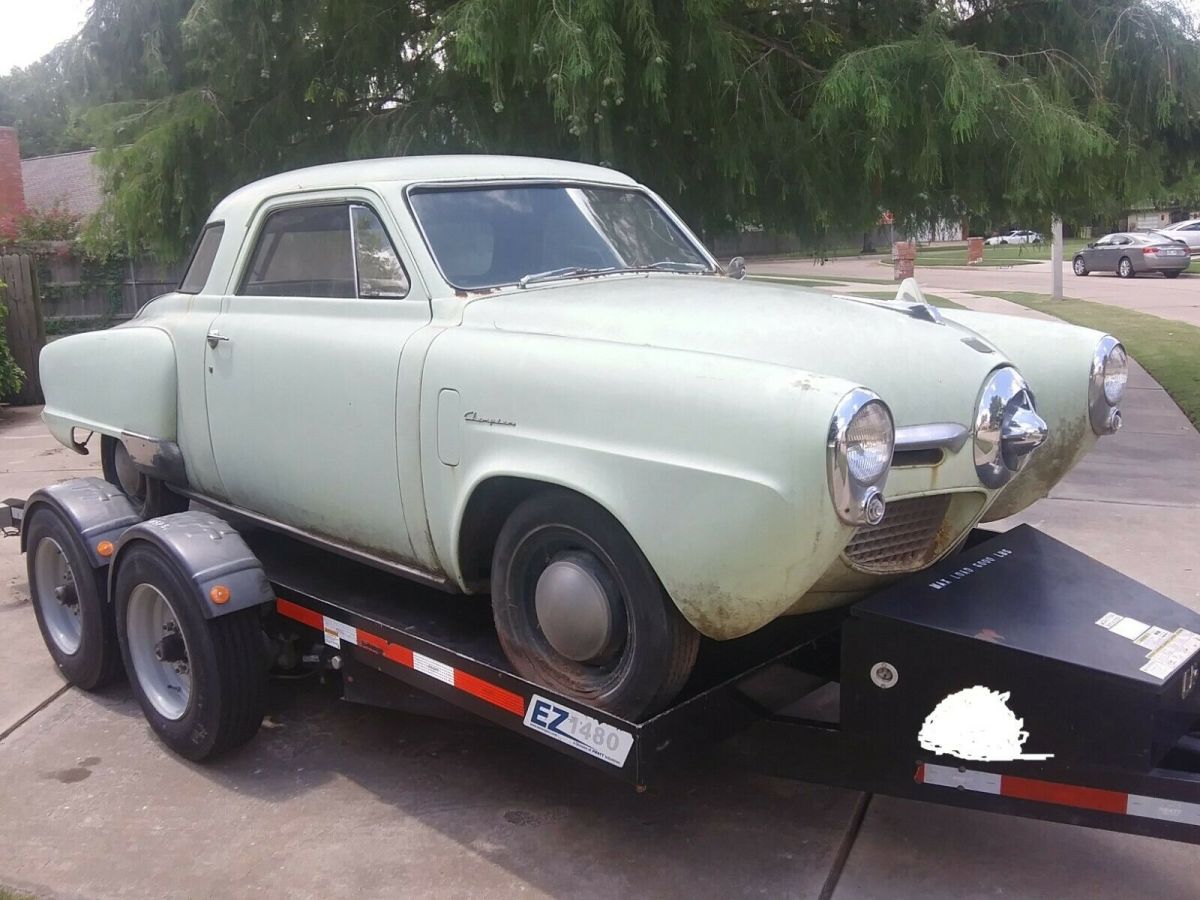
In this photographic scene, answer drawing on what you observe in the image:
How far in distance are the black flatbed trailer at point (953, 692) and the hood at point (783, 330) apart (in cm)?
54

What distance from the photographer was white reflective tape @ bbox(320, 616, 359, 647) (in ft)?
12.6

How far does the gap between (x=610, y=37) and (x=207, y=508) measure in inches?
133

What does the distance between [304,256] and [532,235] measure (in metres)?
0.93

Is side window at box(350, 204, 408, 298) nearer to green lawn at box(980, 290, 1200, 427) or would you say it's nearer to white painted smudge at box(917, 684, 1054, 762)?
white painted smudge at box(917, 684, 1054, 762)

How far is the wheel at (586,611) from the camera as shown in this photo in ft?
9.91

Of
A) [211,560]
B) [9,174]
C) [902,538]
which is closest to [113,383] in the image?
[211,560]

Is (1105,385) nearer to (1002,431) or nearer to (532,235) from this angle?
(1002,431)

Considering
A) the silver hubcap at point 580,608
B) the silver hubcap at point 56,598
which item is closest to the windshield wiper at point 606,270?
the silver hubcap at point 580,608

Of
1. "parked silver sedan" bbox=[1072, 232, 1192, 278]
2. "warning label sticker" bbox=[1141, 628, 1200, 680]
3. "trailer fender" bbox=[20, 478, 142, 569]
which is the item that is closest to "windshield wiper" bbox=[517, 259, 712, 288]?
"trailer fender" bbox=[20, 478, 142, 569]

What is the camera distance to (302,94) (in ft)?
27.6

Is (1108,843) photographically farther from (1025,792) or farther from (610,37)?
(610,37)

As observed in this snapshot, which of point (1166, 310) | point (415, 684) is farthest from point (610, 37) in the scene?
point (1166, 310)

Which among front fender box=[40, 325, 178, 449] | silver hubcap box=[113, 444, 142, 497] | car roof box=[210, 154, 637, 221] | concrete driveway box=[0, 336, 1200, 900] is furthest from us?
silver hubcap box=[113, 444, 142, 497]

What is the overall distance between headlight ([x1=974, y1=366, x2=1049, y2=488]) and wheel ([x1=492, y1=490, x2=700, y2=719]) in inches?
36.0
